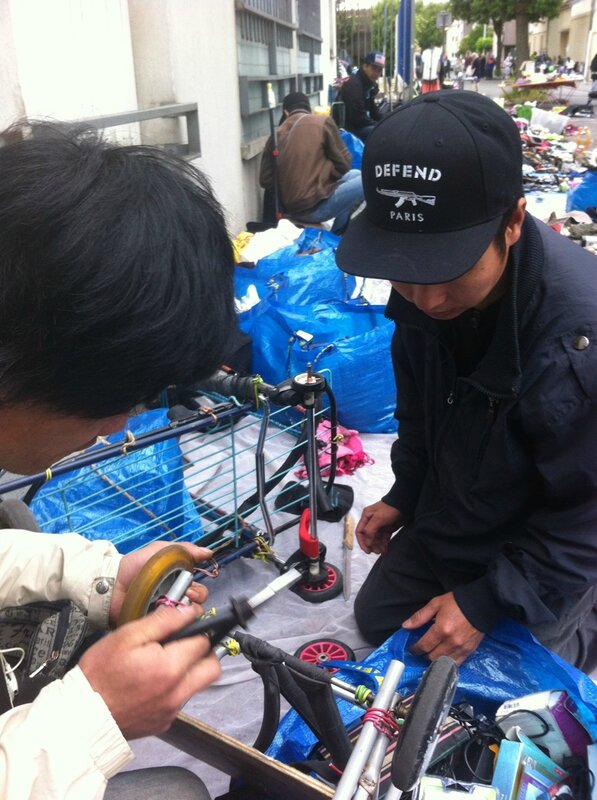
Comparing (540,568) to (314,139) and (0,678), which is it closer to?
(0,678)

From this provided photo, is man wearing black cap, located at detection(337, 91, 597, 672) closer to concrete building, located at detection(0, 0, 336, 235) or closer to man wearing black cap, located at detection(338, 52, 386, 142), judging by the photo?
concrete building, located at detection(0, 0, 336, 235)

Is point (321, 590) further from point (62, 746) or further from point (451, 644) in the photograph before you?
point (62, 746)

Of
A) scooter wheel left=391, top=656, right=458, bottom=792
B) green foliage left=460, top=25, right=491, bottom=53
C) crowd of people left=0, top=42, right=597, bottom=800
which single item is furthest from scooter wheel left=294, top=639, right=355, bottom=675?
green foliage left=460, top=25, right=491, bottom=53

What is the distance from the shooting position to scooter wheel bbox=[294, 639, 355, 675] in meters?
2.18

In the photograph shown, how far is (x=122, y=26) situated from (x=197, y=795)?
4.17 metres

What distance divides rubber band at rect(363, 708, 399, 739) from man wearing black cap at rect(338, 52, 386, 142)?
975 cm

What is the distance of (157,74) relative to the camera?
421 centimetres

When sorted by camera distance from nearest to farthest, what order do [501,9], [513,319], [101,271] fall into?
1. [101,271]
2. [513,319]
3. [501,9]

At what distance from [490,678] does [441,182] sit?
1.27 metres

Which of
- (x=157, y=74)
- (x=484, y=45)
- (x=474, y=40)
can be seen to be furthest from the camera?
(x=474, y=40)

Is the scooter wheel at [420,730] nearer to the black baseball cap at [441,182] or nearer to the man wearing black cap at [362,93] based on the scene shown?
the black baseball cap at [441,182]

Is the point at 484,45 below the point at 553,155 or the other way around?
the other way around

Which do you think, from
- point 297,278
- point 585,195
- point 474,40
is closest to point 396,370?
point 297,278

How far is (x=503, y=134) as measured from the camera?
1.39m
